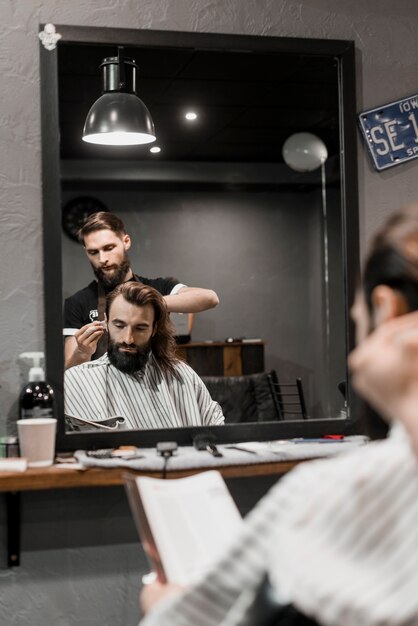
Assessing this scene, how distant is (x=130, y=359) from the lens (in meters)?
2.51

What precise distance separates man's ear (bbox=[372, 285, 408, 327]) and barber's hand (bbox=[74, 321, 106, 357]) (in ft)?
4.74

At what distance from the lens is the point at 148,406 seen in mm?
2486

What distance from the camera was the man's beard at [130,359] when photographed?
2496 mm

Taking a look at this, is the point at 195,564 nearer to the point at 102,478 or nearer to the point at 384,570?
the point at 384,570

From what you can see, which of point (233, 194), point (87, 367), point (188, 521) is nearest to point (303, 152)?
point (233, 194)

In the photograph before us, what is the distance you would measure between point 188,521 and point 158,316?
113 cm

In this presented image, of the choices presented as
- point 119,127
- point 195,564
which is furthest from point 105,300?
point 195,564

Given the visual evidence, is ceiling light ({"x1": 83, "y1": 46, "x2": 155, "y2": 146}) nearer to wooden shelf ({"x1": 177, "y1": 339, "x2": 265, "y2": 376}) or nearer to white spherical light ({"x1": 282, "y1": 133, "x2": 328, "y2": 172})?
white spherical light ({"x1": 282, "y1": 133, "x2": 328, "y2": 172})

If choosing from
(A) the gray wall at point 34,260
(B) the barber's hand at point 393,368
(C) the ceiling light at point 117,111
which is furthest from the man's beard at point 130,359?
(B) the barber's hand at point 393,368

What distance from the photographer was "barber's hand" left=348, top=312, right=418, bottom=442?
3.21 ft

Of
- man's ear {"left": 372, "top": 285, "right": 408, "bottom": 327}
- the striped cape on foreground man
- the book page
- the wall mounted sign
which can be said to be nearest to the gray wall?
the wall mounted sign

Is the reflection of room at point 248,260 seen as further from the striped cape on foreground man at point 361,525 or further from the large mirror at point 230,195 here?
the striped cape on foreground man at point 361,525

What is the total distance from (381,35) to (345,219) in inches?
24.3

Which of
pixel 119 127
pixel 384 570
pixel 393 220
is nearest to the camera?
pixel 384 570
